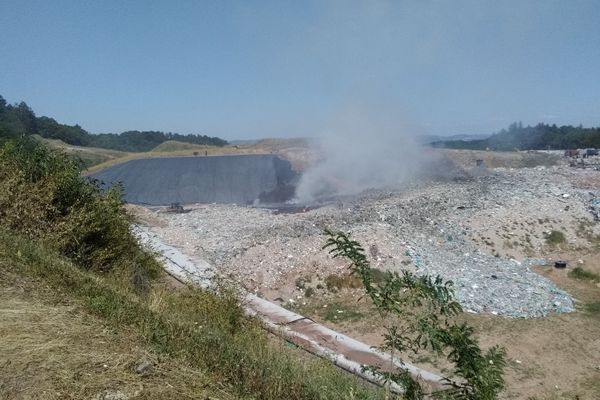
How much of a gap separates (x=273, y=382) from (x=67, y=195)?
4107mm

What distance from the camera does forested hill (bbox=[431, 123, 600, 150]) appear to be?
42344mm

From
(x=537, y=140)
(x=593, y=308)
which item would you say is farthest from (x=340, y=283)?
(x=537, y=140)

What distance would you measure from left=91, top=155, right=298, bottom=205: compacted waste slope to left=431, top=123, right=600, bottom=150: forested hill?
2085 cm

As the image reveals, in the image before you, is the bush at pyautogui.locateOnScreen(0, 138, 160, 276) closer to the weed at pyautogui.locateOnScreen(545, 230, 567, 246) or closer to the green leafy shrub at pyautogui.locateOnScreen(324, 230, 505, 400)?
the green leafy shrub at pyautogui.locateOnScreen(324, 230, 505, 400)

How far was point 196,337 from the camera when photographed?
3033 mm

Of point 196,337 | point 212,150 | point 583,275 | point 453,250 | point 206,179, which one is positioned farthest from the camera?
point 212,150

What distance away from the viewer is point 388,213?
13.5 meters

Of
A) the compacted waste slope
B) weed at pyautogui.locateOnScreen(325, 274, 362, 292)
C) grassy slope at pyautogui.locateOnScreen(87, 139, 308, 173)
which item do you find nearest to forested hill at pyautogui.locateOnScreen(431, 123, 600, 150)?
grassy slope at pyautogui.locateOnScreen(87, 139, 308, 173)

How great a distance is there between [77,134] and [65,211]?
50.4 metres

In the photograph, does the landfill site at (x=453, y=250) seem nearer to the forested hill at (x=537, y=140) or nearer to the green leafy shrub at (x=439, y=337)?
the green leafy shrub at (x=439, y=337)

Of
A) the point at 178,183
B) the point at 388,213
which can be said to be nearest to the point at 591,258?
the point at 388,213

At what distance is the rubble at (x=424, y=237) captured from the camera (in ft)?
30.3

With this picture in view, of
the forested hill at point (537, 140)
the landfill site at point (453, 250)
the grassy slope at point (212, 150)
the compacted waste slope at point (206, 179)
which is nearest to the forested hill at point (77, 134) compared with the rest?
the grassy slope at point (212, 150)

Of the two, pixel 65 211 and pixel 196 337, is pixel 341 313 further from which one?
pixel 196 337
